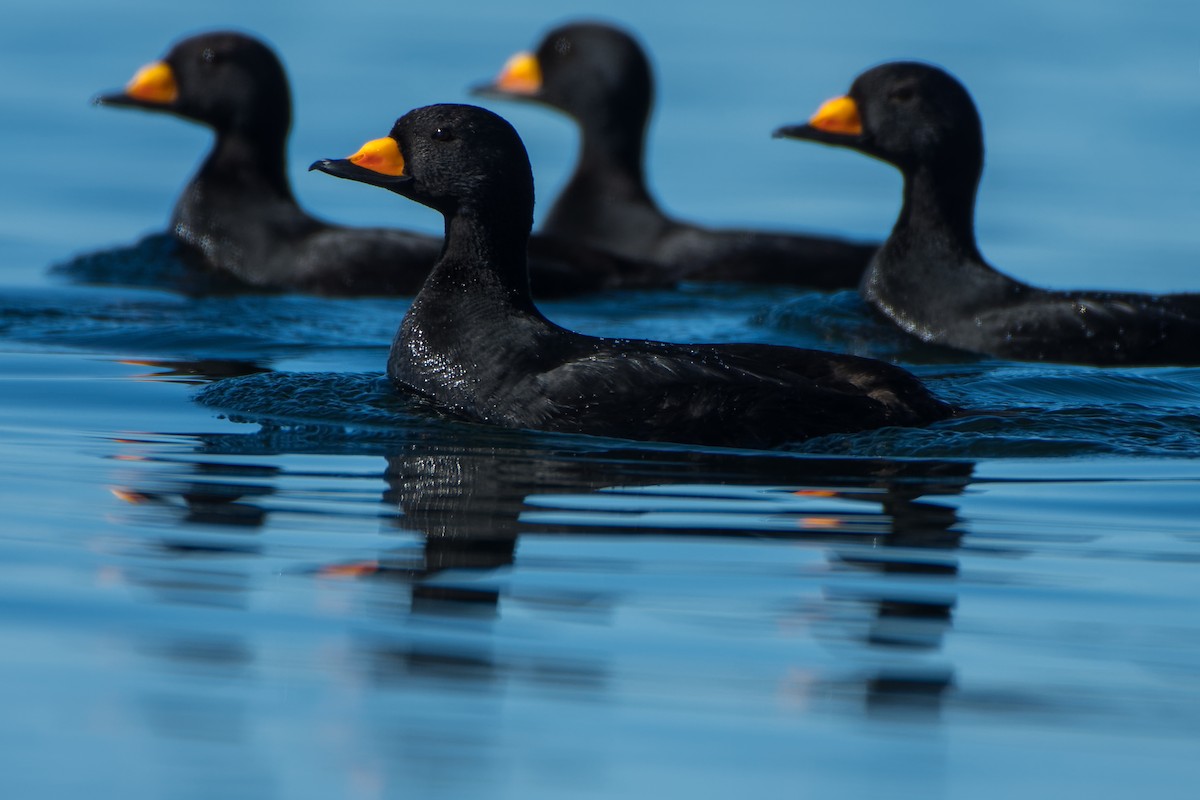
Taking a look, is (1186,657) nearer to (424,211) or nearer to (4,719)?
(4,719)

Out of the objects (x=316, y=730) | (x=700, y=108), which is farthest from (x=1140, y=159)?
(x=316, y=730)

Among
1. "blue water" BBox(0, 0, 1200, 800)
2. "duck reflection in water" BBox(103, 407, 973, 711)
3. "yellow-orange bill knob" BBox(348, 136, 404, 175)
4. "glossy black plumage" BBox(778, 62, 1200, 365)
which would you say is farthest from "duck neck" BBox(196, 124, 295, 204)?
"duck reflection in water" BBox(103, 407, 973, 711)

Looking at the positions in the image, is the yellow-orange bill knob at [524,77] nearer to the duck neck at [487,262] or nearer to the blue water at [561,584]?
the blue water at [561,584]

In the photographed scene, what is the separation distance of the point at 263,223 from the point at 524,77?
105 inches

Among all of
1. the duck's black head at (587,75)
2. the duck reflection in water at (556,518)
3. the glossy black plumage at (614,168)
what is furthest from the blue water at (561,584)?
the duck's black head at (587,75)

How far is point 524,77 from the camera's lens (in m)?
13.9

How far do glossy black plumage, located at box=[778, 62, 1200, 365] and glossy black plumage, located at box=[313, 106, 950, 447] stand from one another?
2.44 metres

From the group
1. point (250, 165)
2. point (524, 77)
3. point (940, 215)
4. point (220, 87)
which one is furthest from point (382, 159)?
point (524, 77)

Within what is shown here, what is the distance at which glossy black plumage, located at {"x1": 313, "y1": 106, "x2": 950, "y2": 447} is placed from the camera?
691 cm

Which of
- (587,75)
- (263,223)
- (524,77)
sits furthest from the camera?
(524,77)

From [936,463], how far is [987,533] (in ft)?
3.22

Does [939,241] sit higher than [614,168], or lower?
lower

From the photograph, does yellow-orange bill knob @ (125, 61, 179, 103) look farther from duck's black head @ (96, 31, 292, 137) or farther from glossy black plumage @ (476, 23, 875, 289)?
glossy black plumage @ (476, 23, 875, 289)

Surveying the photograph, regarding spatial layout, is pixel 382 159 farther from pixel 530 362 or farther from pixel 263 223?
pixel 263 223
